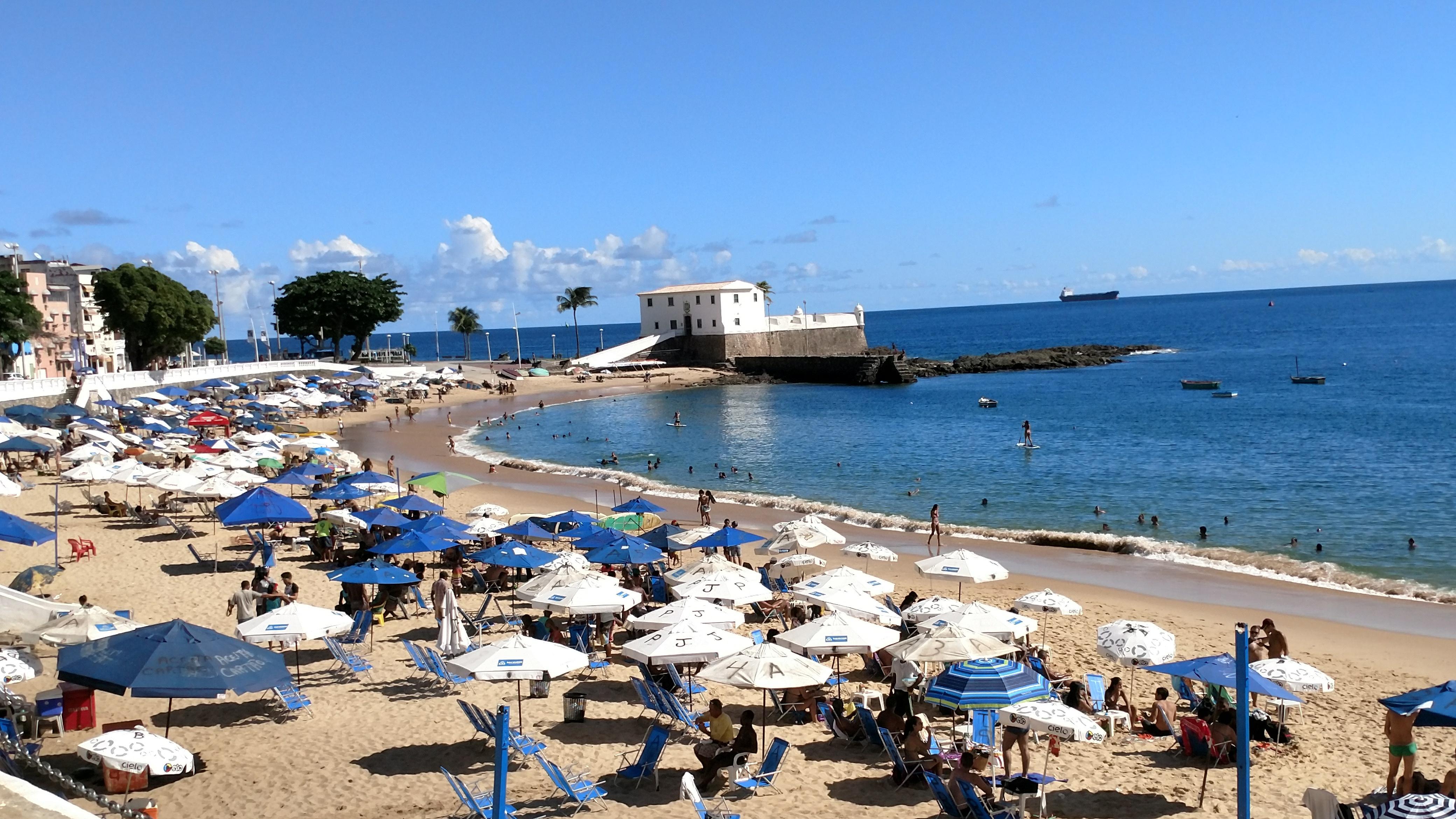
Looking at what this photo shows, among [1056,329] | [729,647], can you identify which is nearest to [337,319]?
[729,647]

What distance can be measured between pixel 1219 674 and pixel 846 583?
587 centimetres

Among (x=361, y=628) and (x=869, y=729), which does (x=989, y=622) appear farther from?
(x=361, y=628)

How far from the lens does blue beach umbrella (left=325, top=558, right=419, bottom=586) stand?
47.7 ft

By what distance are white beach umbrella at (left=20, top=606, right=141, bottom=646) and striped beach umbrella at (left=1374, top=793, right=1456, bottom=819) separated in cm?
1183

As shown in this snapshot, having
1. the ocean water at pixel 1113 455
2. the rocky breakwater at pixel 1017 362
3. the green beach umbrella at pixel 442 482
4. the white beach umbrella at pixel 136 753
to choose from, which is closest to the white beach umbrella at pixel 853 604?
the white beach umbrella at pixel 136 753

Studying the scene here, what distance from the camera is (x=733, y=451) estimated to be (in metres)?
45.4

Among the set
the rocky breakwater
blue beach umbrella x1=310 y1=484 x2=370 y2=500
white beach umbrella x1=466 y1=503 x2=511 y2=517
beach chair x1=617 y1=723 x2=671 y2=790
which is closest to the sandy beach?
beach chair x1=617 y1=723 x2=671 y2=790

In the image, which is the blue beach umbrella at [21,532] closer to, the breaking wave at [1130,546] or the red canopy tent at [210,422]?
the breaking wave at [1130,546]

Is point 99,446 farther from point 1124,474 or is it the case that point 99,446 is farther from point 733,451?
point 1124,474

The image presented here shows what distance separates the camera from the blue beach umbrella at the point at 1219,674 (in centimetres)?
1046

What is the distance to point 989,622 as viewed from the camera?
13.0 metres

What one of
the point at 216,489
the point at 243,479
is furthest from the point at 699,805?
the point at 243,479

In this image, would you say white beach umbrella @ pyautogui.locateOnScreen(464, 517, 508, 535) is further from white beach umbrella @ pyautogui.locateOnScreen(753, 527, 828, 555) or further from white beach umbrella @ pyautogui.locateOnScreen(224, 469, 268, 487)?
white beach umbrella @ pyautogui.locateOnScreen(224, 469, 268, 487)

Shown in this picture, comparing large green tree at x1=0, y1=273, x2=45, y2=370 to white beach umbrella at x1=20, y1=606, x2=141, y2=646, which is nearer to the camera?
→ white beach umbrella at x1=20, y1=606, x2=141, y2=646
